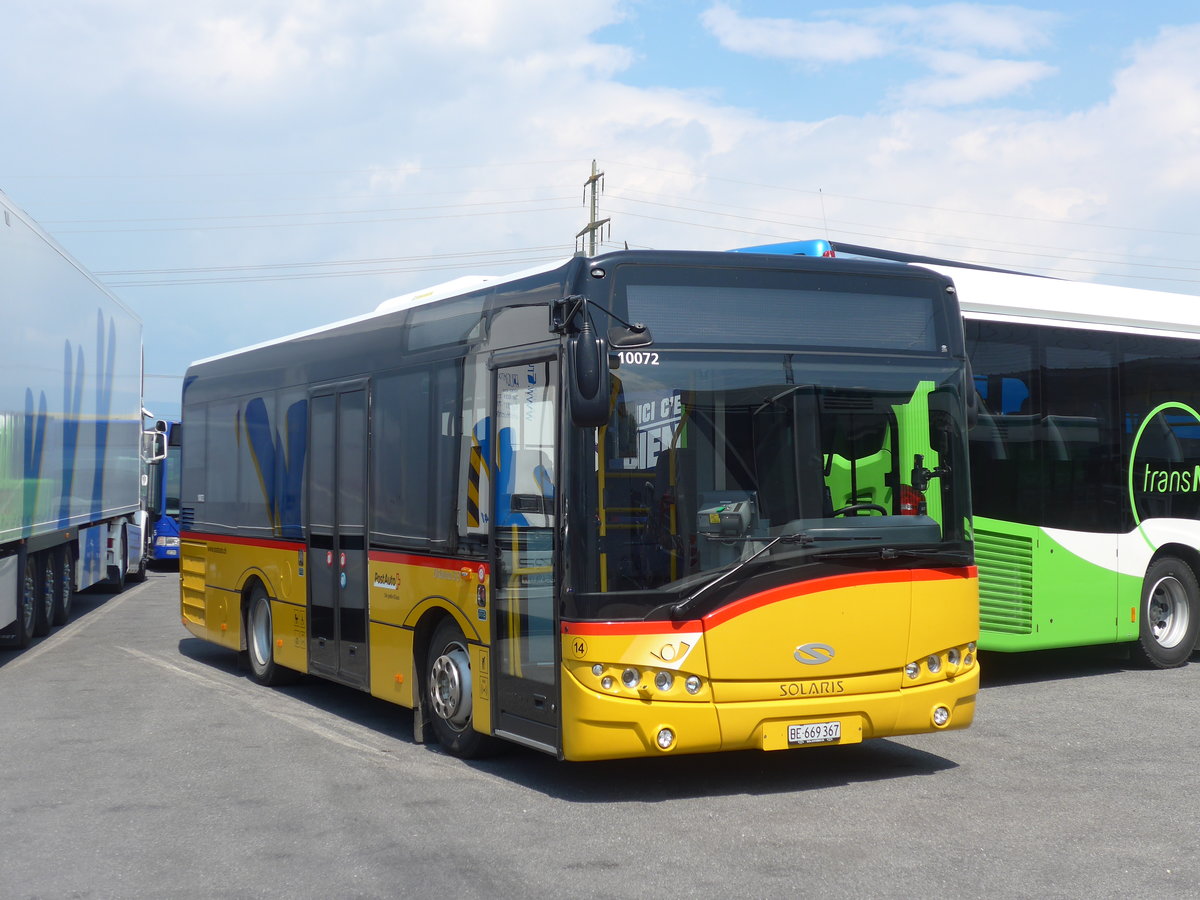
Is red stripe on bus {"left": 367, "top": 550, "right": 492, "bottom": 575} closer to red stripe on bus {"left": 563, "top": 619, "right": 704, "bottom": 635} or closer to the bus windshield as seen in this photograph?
red stripe on bus {"left": 563, "top": 619, "right": 704, "bottom": 635}

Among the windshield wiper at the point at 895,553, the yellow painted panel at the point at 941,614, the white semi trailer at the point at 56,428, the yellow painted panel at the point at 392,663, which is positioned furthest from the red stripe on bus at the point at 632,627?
the white semi trailer at the point at 56,428

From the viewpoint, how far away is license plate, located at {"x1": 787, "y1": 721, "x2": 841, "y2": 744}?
7.61 metres

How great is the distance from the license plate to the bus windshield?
884 mm

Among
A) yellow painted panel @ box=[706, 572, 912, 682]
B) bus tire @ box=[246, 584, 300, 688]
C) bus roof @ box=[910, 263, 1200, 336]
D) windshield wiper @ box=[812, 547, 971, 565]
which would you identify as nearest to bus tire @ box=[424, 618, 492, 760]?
yellow painted panel @ box=[706, 572, 912, 682]

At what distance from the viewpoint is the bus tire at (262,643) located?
40.5 feet

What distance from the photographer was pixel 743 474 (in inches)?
295

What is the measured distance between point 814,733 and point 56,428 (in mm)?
10748

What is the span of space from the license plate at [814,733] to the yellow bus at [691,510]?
15 mm

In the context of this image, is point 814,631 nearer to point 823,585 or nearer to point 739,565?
point 823,585

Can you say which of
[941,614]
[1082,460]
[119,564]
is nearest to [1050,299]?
[1082,460]

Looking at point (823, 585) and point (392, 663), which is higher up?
point (823, 585)

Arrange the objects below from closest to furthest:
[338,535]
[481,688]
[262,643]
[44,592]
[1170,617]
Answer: [481,688] < [338,535] < [262,643] < [1170,617] < [44,592]

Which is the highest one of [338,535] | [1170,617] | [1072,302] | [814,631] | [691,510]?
[1072,302]

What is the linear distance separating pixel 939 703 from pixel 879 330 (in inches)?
83.7
